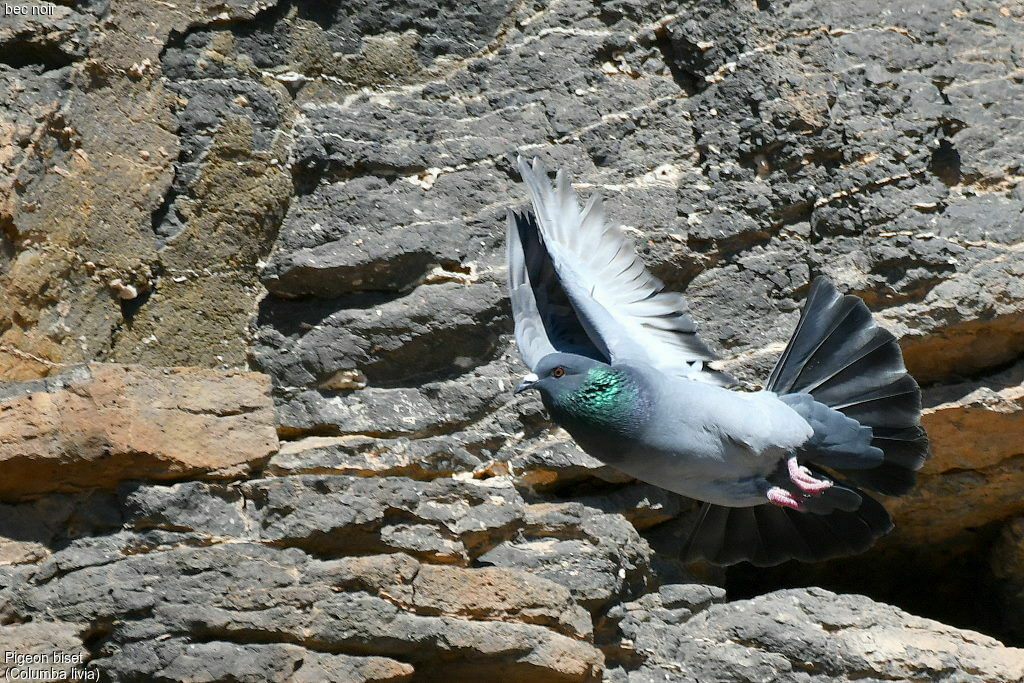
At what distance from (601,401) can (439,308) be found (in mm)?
1036

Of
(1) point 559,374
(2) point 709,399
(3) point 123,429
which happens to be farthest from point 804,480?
(3) point 123,429

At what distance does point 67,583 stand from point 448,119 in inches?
90.4

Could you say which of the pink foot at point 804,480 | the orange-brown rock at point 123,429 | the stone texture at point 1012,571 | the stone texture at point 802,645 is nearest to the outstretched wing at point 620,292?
the pink foot at point 804,480

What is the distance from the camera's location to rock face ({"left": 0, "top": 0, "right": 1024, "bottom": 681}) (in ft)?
12.2

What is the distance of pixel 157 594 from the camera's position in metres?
3.58

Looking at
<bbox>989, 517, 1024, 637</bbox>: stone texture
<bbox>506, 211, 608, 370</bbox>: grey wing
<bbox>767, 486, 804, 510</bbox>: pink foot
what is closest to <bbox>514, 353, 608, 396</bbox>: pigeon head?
<bbox>506, 211, 608, 370</bbox>: grey wing

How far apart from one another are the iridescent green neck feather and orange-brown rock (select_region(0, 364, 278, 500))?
1179 millimetres

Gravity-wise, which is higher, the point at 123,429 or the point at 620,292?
the point at 620,292

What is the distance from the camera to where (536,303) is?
392 cm

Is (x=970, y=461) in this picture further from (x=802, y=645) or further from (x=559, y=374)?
(x=559, y=374)

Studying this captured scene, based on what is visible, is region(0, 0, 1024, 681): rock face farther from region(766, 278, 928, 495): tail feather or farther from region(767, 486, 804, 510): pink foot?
region(767, 486, 804, 510): pink foot

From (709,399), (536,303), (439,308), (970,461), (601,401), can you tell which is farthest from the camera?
(970,461)

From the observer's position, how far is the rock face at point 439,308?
3.71 m

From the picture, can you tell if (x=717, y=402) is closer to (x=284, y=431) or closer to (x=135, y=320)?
(x=284, y=431)
